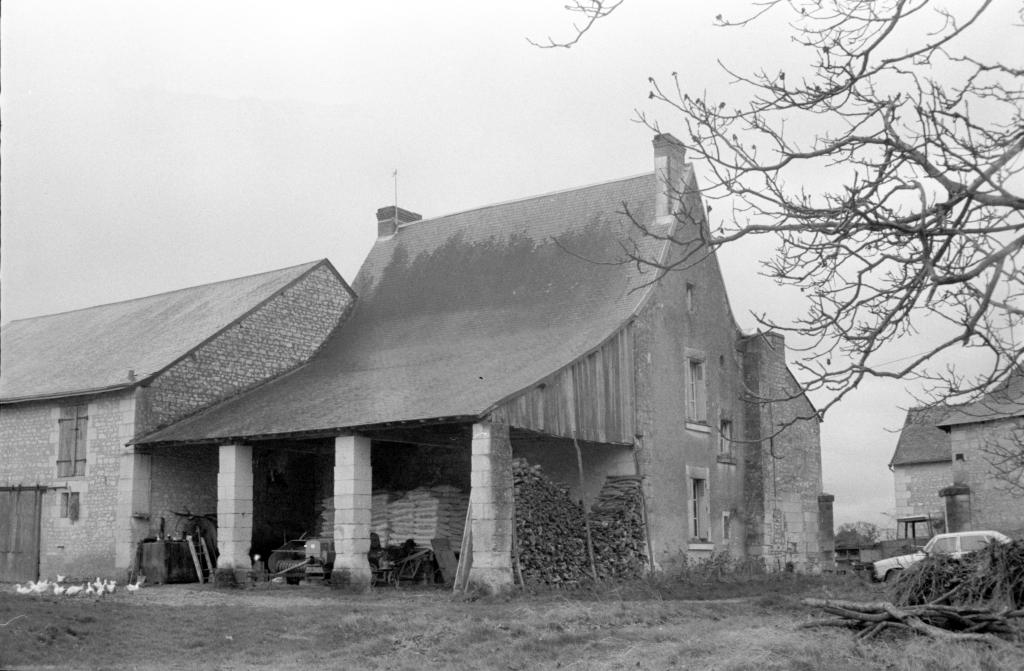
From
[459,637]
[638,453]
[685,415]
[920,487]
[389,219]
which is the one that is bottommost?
[459,637]

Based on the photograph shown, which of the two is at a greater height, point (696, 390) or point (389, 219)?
point (389, 219)

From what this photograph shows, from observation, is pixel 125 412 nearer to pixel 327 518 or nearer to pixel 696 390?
pixel 327 518

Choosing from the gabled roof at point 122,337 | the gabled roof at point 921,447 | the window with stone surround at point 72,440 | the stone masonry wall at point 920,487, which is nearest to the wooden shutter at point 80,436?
the window with stone surround at point 72,440

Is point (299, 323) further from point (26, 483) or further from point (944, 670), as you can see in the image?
point (944, 670)

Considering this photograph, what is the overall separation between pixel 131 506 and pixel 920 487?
103 ft

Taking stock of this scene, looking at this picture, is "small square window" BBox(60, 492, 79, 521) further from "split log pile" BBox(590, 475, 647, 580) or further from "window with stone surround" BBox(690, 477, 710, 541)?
"window with stone surround" BBox(690, 477, 710, 541)

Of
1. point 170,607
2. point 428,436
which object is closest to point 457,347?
point 428,436

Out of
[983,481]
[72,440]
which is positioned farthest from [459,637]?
[983,481]

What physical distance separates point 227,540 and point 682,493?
30.5ft

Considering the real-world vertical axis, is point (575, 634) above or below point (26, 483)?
below

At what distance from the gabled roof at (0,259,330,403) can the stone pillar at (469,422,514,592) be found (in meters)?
8.61

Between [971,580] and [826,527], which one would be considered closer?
[971,580]

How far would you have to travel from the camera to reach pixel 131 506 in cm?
2325

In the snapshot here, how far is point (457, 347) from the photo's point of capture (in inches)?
961
